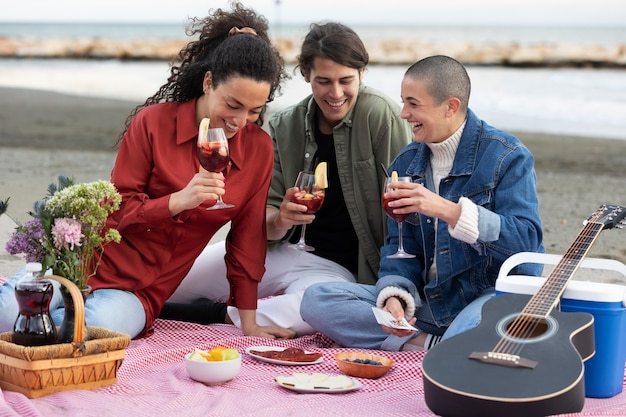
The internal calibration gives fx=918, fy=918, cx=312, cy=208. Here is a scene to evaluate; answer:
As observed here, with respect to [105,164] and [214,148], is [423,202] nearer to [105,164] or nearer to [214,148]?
[214,148]

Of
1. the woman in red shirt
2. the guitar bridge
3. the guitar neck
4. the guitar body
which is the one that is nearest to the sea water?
the woman in red shirt

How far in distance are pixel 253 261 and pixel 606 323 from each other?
69.1 inches

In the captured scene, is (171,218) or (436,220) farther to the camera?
(436,220)

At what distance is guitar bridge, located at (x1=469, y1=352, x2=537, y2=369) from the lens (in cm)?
305

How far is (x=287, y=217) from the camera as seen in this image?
174 inches

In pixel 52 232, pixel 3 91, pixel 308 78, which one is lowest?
pixel 3 91

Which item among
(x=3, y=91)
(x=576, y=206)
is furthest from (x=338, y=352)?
(x=3, y=91)

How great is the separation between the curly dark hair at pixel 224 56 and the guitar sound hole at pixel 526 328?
1.57m

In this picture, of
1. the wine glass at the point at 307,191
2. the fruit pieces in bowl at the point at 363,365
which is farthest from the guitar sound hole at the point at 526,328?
the wine glass at the point at 307,191

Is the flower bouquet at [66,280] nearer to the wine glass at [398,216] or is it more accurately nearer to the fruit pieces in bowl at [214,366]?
the fruit pieces in bowl at [214,366]

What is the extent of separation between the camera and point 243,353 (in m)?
4.12

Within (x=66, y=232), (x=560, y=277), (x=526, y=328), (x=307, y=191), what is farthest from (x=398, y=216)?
(x=66, y=232)

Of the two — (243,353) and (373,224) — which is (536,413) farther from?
(373,224)

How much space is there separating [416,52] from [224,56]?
4160cm
